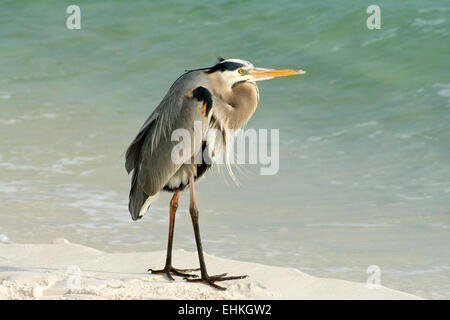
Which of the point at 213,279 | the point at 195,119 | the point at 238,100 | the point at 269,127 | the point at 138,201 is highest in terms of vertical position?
the point at 269,127

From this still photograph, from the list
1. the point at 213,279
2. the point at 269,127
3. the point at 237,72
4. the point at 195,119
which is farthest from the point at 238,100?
the point at 269,127

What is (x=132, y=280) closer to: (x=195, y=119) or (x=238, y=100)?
(x=195, y=119)

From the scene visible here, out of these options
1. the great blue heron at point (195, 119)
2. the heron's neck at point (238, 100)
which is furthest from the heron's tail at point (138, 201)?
the heron's neck at point (238, 100)

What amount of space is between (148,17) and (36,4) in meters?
2.94

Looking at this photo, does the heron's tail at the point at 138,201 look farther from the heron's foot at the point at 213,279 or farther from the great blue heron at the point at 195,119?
the heron's foot at the point at 213,279

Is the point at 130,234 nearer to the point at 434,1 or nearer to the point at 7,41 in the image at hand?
the point at 434,1

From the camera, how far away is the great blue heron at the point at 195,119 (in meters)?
4.47

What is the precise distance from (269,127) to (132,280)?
4.93 m

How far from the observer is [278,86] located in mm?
10445

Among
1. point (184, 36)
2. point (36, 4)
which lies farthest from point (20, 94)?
point (36, 4)

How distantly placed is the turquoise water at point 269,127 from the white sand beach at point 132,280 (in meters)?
0.29

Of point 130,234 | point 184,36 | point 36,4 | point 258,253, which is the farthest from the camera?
point 36,4

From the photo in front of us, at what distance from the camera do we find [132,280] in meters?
4.42

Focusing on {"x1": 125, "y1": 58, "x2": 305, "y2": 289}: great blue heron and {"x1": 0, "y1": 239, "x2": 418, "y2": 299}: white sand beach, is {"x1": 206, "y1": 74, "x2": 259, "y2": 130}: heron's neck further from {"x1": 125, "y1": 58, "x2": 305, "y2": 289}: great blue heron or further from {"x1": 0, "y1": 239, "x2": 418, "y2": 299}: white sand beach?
{"x1": 0, "y1": 239, "x2": 418, "y2": 299}: white sand beach
